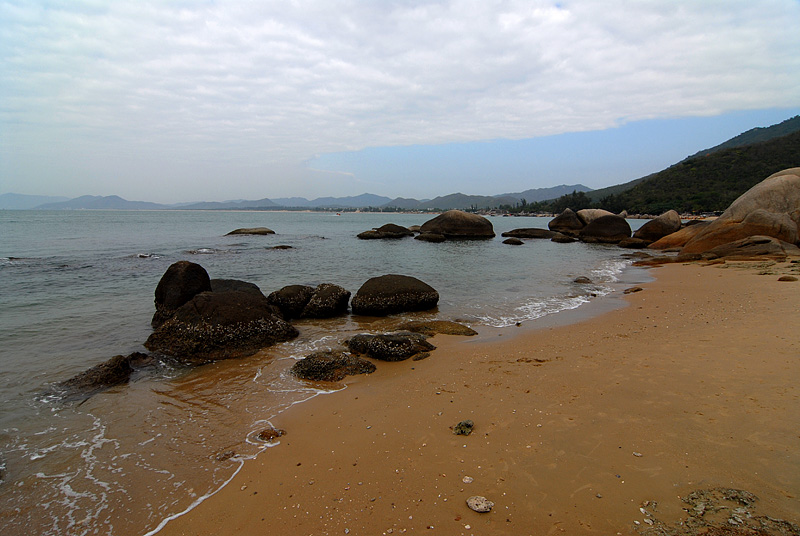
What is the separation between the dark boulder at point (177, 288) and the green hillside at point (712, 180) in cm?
7465

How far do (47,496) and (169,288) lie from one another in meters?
6.09

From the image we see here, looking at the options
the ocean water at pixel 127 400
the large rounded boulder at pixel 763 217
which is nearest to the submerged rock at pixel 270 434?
the ocean water at pixel 127 400

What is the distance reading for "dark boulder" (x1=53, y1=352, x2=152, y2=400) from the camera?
19.8 feet

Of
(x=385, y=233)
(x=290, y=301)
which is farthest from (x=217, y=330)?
(x=385, y=233)

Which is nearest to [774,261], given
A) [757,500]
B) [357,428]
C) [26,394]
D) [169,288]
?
[757,500]

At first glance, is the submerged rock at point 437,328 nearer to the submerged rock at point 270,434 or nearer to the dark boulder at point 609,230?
the submerged rock at point 270,434

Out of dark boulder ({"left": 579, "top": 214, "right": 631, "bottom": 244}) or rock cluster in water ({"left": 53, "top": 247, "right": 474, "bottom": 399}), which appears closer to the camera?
rock cluster in water ({"left": 53, "top": 247, "right": 474, "bottom": 399})

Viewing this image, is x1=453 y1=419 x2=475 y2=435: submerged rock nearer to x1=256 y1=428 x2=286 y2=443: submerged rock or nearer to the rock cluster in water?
x1=256 y1=428 x2=286 y2=443: submerged rock

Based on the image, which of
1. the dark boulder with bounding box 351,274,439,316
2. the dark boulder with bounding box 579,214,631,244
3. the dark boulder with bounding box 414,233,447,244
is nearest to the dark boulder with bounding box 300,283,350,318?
the dark boulder with bounding box 351,274,439,316

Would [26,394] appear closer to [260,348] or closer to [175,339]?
[175,339]

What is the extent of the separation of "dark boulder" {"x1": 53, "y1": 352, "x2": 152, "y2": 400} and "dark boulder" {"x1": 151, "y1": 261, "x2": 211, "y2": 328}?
2496 millimetres

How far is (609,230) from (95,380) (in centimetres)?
4039

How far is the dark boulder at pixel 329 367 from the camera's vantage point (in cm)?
646

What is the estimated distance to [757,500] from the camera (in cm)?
302
